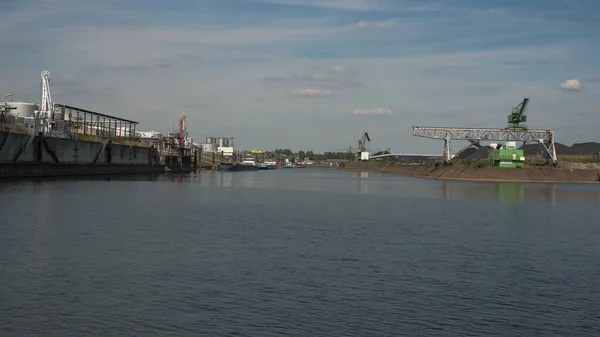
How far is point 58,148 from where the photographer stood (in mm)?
112500

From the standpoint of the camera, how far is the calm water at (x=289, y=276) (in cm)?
1944

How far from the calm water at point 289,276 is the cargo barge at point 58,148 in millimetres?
53024

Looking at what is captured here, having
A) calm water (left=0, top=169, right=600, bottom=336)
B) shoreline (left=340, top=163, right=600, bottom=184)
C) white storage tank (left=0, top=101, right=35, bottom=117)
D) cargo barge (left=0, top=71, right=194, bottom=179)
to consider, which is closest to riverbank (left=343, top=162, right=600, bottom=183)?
shoreline (left=340, top=163, right=600, bottom=184)

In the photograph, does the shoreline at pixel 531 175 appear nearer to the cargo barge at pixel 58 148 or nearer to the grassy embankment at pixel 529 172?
the grassy embankment at pixel 529 172

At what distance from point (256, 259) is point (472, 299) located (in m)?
10.6

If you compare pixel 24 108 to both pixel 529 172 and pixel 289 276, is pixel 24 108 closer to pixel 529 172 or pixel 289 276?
pixel 529 172

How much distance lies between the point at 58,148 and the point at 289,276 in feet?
318

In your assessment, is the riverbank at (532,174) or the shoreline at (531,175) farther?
the riverbank at (532,174)

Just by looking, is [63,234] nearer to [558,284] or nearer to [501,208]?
[558,284]

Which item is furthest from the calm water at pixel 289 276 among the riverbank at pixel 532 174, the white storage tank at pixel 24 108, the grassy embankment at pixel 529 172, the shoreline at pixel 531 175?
the white storage tank at pixel 24 108

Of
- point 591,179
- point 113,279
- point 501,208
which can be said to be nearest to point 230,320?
point 113,279

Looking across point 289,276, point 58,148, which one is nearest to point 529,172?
point 58,148

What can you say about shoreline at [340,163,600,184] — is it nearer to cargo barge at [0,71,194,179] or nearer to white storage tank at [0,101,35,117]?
cargo barge at [0,71,194,179]

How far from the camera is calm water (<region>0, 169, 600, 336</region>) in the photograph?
19.4m
